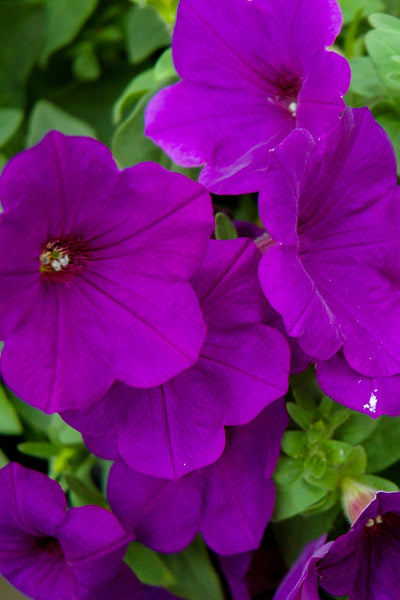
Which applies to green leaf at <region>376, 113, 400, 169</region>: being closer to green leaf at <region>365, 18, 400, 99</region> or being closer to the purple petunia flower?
green leaf at <region>365, 18, 400, 99</region>

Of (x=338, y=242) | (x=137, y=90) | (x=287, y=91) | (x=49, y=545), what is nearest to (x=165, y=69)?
(x=137, y=90)

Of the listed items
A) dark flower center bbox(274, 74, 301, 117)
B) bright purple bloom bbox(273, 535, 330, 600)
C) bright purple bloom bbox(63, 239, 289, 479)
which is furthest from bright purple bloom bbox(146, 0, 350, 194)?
bright purple bloom bbox(273, 535, 330, 600)

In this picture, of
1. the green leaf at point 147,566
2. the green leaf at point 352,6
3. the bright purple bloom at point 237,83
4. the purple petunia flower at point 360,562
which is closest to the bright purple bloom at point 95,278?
the bright purple bloom at point 237,83

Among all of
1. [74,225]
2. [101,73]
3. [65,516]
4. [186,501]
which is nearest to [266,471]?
[186,501]

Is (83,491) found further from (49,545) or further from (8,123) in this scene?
(8,123)

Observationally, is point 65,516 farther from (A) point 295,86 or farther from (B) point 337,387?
(A) point 295,86
